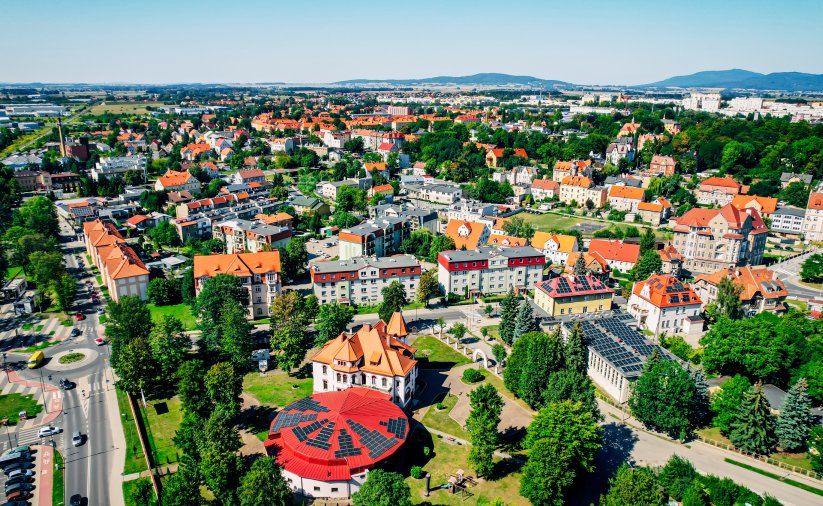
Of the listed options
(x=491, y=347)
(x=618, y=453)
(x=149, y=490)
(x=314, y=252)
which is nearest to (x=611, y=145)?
(x=314, y=252)

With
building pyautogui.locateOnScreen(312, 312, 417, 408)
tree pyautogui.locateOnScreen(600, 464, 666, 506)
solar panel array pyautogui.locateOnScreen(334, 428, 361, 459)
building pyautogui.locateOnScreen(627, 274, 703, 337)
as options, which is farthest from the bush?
building pyautogui.locateOnScreen(627, 274, 703, 337)

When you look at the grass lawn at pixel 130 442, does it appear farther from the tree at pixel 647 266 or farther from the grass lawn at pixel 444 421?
the tree at pixel 647 266

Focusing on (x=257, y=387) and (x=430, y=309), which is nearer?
(x=257, y=387)

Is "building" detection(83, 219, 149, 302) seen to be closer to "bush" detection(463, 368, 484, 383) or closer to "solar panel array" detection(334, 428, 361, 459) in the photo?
"solar panel array" detection(334, 428, 361, 459)

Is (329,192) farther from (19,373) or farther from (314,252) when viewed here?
(19,373)

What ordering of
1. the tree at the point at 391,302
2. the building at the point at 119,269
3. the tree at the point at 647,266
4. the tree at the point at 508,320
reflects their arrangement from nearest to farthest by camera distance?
the tree at the point at 508,320
the tree at the point at 391,302
the building at the point at 119,269
the tree at the point at 647,266

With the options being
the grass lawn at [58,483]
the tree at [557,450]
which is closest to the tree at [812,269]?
the tree at [557,450]
